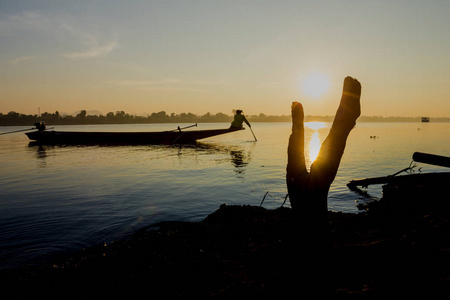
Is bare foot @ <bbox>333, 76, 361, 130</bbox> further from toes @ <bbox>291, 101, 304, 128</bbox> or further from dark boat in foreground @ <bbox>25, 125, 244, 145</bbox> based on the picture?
dark boat in foreground @ <bbox>25, 125, 244, 145</bbox>

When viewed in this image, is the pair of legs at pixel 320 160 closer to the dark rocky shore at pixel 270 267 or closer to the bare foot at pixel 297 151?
the bare foot at pixel 297 151

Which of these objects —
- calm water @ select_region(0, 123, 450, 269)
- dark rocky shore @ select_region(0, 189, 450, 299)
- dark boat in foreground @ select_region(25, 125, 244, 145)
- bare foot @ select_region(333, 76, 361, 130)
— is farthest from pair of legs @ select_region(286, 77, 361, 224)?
dark boat in foreground @ select_region(25, 125, 244, 145)

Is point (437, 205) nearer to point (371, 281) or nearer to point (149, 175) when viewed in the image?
point (371, 281)

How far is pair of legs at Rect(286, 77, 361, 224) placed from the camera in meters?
2.99

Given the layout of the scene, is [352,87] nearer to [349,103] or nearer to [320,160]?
[349,103]

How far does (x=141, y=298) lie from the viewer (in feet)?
9.70

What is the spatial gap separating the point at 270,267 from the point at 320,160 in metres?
1.46

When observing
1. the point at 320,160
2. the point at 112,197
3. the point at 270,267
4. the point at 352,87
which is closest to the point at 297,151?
the point at 320,160

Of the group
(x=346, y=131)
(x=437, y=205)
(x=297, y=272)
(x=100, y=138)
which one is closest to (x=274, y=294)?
(x=297, y=272)

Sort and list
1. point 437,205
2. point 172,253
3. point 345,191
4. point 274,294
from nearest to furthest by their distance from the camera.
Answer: point 274,294, point 172,253, point 437,205, point 345,191

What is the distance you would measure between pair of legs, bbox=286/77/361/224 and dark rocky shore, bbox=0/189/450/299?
0.37m

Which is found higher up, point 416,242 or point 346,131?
point 346,131

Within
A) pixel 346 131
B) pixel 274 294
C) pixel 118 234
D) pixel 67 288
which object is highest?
pixel 346 131

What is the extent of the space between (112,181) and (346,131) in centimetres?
1441
